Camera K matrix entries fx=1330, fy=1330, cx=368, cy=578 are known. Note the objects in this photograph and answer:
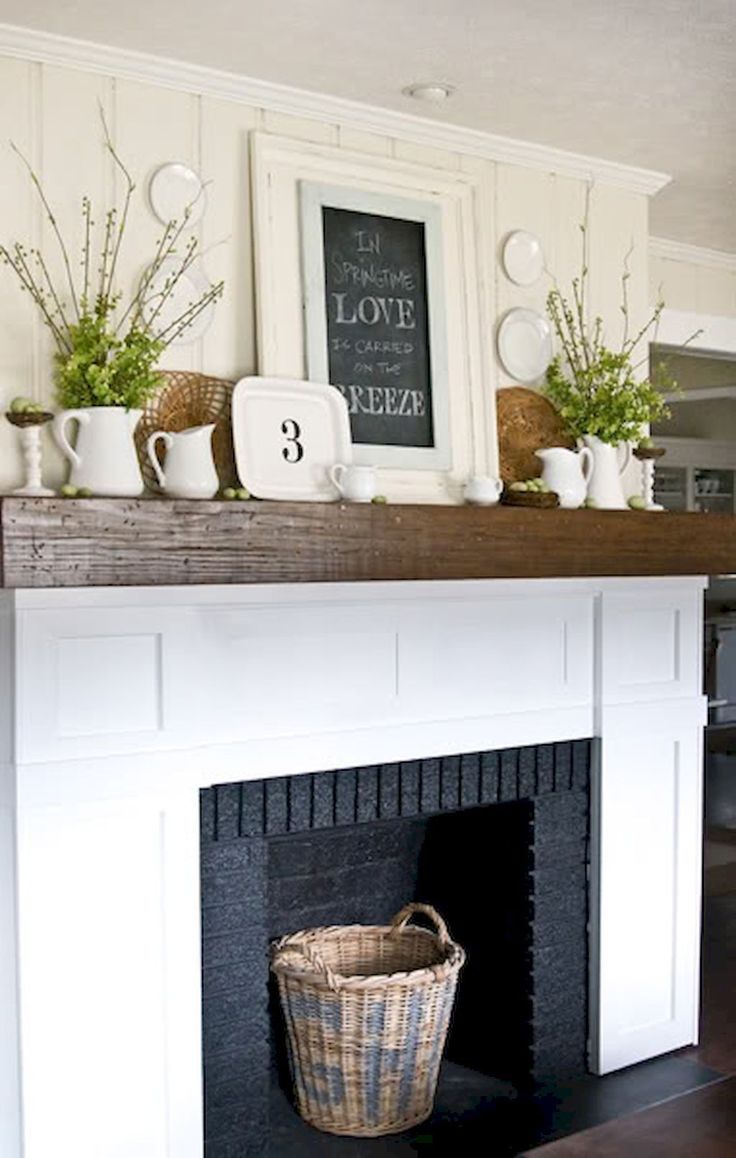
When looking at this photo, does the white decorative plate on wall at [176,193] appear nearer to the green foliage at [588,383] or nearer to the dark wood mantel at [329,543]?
the dark wood mantel at [329,543]

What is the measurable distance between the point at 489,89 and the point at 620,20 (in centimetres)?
47

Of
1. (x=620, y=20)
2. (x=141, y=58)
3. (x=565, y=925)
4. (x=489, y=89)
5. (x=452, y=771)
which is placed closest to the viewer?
(x=620, y=20)

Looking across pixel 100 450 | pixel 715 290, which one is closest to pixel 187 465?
pixel 100 450

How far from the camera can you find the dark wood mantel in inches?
88.8

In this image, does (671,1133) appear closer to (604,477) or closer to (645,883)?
(645,883)

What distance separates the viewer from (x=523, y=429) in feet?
11.0

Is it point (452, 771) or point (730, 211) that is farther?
point (730, 211)

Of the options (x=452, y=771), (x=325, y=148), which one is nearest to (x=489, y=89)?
(x=325, y=148)

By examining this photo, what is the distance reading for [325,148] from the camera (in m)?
3.03

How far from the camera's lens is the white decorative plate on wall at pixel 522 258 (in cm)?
334

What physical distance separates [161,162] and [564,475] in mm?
1203

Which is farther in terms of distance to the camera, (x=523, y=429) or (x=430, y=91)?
(x=523, y=429)

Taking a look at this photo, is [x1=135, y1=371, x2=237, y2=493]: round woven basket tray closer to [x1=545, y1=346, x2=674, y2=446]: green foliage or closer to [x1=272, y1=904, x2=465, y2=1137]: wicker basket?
[x1=545, y1=346, x2=674, y2=446]: green foliage

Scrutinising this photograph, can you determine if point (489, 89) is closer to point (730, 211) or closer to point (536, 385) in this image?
point (536, 385)
